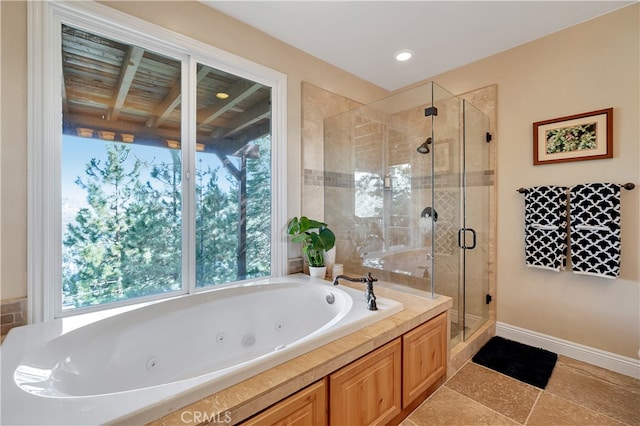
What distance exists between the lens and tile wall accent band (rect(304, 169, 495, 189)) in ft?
8.15

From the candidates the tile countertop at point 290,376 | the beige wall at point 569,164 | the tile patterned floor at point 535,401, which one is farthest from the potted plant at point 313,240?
the beige wall at point 569,164

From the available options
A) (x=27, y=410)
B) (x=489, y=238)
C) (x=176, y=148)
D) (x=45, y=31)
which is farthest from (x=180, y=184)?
(x=489, y=238)

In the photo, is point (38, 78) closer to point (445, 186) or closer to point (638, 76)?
point (445, 186)

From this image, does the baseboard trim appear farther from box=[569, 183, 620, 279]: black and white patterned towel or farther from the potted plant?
the potted plant

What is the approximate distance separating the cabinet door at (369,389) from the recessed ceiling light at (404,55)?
245cm

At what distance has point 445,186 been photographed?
248cm

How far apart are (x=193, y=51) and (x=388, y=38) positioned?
157 cm

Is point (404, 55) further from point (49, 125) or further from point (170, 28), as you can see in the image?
point (49, 125)

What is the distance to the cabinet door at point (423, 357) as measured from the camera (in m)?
1.60

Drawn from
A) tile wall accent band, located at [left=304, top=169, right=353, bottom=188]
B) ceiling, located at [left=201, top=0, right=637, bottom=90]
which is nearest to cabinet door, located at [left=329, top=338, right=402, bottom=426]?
tile wall accent band, located at [left=304, top=169, right=353, bottom=188]

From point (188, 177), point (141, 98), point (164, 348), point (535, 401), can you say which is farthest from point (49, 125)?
point (535, 401)

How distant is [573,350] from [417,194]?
68.5 inches

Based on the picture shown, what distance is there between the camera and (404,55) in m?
2.63

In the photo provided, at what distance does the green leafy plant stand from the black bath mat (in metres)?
1.49
